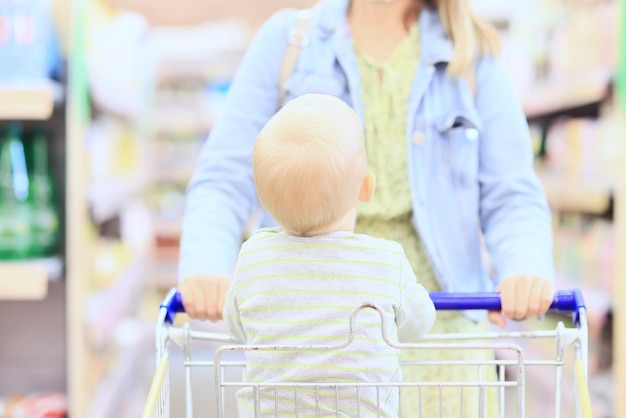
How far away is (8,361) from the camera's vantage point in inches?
121

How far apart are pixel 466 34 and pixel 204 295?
689mm

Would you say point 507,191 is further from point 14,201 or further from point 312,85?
point 14,201

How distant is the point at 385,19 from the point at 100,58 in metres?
1.91

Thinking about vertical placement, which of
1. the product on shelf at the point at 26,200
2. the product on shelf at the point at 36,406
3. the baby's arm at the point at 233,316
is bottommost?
the product on shelf at the point at 36,406

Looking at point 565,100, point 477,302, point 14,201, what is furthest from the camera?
point 565,100

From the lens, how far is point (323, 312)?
3.72 feet

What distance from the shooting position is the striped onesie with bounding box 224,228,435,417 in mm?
1133

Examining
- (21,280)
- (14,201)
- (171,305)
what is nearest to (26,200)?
(14,201)

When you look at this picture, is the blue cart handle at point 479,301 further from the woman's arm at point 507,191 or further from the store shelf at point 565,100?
the store shelf at point 565,100

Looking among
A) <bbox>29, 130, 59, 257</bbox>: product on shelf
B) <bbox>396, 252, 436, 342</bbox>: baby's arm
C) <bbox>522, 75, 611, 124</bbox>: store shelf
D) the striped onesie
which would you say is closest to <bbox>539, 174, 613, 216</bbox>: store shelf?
<bbox>522, 75, 611, 124</bbox>: store shelf

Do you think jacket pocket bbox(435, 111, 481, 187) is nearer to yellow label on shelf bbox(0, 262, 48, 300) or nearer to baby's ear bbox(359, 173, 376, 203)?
baby's ear bbox(359, 173, 376, 203)

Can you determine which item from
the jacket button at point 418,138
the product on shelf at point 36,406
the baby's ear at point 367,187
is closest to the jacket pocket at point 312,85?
the jacket button at point 418,138

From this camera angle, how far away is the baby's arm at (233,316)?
4.01ft

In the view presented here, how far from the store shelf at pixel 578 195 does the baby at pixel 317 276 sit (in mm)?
2211
